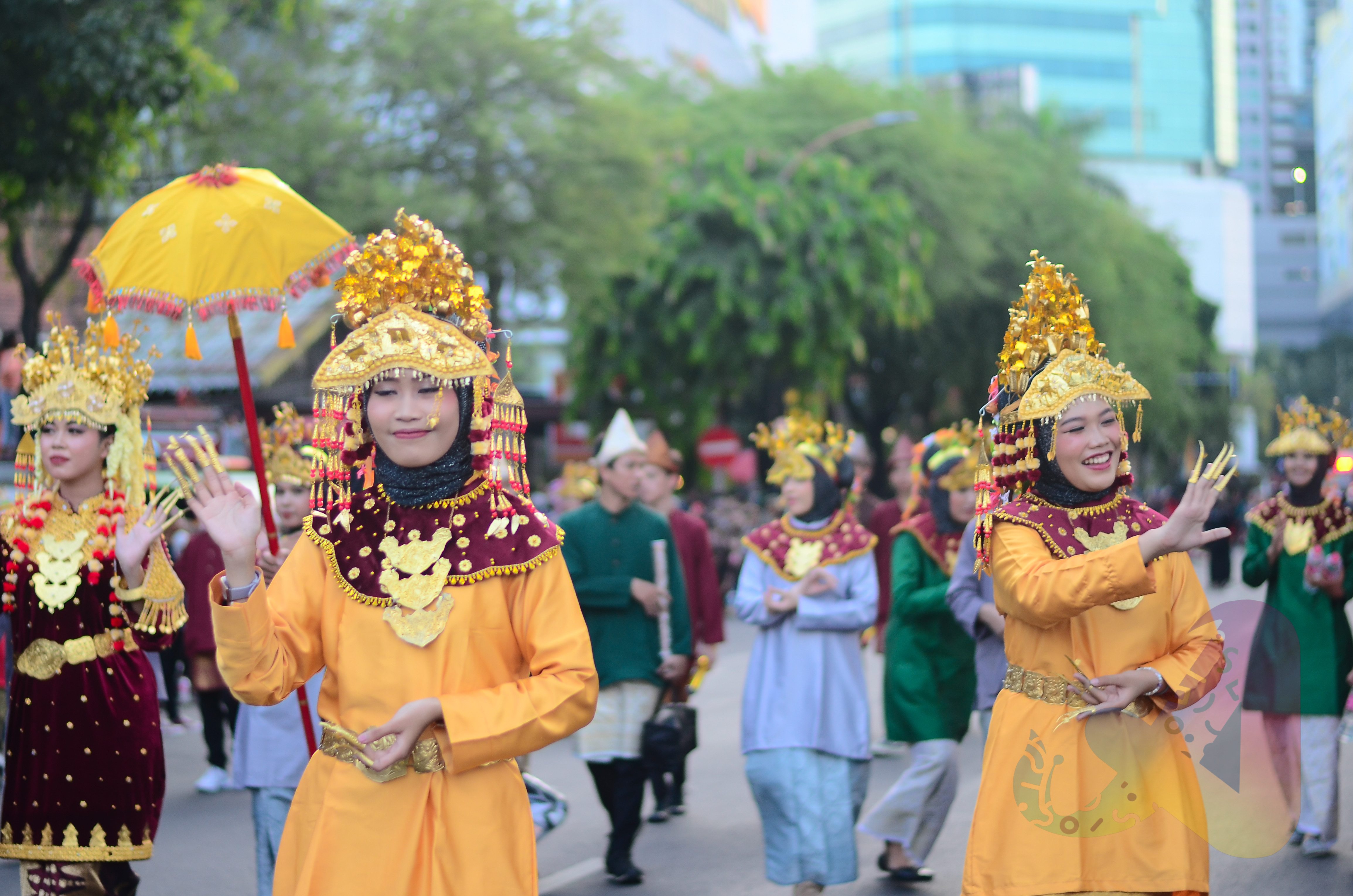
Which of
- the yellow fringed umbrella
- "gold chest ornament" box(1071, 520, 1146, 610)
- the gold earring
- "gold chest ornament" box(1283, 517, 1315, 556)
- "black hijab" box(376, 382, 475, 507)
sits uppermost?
the yellow fringed umbrella

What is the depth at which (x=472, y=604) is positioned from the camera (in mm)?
3600

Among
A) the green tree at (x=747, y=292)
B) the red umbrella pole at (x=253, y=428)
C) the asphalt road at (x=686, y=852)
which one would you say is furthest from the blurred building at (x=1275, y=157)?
the red umbrella pole at (x=253, y=428)

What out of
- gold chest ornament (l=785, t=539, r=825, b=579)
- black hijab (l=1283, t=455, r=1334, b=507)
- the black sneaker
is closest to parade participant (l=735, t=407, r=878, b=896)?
gold chest ornament (l=785, t=539, r=825, b=579)

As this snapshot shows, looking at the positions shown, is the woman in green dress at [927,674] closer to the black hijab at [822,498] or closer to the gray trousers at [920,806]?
the gray trousers at [920,806]

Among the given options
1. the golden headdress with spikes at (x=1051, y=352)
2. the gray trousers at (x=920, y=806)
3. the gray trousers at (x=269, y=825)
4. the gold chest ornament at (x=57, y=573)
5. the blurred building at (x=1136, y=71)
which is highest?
the blurred building at (x=1136, y=71)

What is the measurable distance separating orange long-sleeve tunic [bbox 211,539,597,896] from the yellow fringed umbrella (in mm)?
1341

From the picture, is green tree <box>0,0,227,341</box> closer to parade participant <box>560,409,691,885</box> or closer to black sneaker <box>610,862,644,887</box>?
parade participant <box>560,409,691,885</box>

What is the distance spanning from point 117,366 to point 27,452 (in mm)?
481

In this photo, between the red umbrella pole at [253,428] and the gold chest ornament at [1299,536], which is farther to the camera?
the gold chest ornament at [1299,536]

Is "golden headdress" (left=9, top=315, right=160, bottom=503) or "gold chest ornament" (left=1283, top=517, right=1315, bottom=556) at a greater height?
"golden headdress" (left=9, top=315, right=160, bottom=503)

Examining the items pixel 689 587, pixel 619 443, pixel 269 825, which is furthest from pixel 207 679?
pixel 269 825

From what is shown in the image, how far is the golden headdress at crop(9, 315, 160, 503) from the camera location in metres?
5.40

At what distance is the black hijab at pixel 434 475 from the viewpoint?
3729 mm

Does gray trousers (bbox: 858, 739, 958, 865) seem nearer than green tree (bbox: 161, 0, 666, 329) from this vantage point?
Yes
